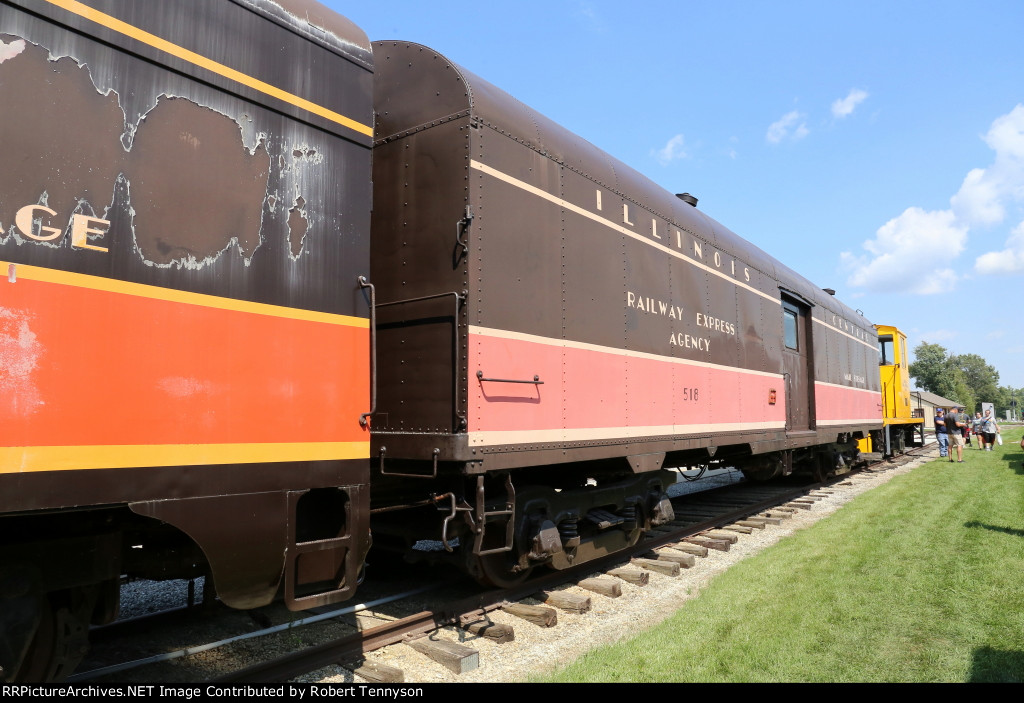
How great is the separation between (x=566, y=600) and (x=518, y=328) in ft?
8.09

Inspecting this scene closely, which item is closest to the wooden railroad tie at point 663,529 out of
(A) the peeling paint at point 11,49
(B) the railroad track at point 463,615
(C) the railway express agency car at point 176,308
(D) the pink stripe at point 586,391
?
(B) the railroad track at point 463,615

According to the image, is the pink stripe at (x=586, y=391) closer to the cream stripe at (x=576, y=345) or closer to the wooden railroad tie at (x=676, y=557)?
the cream stripe at (x=576, y=345)

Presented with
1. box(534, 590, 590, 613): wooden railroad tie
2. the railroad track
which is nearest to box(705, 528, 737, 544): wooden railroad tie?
the railroad track

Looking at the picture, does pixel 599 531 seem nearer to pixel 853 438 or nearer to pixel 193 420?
pixel 193 420

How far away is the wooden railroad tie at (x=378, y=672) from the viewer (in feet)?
13.0

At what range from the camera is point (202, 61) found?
10.3 ft

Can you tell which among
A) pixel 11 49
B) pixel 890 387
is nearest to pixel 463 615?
pixel 11 49

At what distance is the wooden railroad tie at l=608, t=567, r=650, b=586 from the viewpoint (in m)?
6.33

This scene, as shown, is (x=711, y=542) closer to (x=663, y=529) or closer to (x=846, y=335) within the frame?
(x=663, y=529)

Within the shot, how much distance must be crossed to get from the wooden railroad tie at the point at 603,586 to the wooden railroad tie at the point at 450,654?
190 cm

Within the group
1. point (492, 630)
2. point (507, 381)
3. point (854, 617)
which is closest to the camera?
point (507, 381)
